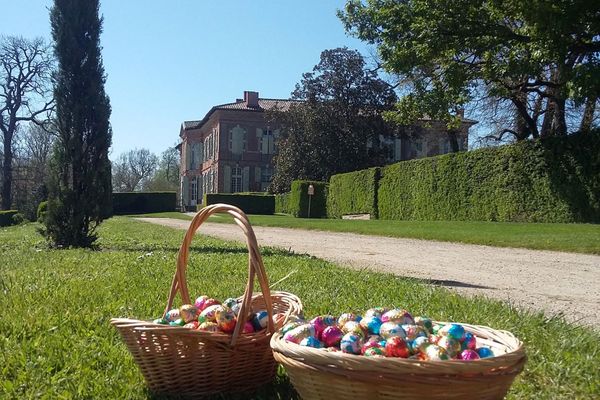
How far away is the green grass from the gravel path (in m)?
0.95

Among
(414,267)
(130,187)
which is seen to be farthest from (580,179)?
(130,187)

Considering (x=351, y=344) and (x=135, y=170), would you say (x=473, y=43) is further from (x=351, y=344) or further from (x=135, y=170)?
(x=135, y=170)

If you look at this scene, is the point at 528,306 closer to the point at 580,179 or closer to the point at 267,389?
the point at 267,389

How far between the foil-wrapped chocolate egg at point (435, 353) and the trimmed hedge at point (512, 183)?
19174mm

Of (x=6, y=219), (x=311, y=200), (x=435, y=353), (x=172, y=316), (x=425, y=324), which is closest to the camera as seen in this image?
(x=435, y=353)

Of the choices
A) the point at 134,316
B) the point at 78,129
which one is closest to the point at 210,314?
the point at 134,316

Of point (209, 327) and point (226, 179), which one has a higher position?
point (226, 179)

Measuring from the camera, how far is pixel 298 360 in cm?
235

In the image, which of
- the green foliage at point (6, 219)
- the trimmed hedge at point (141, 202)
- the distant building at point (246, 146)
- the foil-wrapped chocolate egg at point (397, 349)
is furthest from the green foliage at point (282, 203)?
the foil-wrapped chocolate egg at point (397, 349)

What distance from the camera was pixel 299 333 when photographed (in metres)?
2.60

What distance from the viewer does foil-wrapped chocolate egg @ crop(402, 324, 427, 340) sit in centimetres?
258

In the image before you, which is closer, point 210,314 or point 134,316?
point 210,314

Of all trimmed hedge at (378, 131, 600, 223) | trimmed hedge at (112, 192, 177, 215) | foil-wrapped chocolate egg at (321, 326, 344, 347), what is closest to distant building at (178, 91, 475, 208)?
trimmed hedge at (112, 192, 177, 215)

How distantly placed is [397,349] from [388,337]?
0.52 feet
